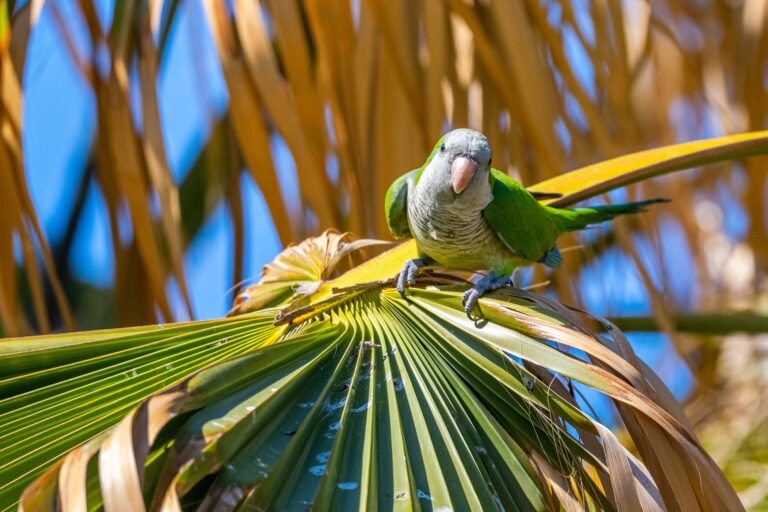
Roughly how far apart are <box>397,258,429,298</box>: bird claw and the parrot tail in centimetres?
63

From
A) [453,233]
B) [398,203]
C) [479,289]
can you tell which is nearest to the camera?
[479,289]

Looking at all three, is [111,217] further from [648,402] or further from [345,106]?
[648,402]

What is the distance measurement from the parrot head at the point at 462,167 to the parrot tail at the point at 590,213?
41cm

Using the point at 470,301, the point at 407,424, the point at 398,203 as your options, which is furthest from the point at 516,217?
the point at 407,424

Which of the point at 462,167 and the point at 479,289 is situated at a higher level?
the point at 462,167

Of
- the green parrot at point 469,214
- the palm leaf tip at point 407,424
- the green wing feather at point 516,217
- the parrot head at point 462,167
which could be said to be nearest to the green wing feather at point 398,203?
the green parrot at point 469,214

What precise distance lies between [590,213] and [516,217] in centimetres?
44

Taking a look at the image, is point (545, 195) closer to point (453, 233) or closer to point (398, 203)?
point (453, 233)

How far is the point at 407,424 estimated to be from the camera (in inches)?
60.6

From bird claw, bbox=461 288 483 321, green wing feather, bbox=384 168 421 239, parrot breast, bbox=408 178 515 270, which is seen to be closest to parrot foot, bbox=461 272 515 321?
bird claw, bbox=461 288 483 321

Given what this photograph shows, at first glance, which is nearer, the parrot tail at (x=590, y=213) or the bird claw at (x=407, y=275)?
the bird claw at (x=407, y=275)

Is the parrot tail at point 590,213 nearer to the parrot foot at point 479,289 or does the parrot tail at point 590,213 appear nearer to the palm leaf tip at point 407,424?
the parrot foot at point 479,289

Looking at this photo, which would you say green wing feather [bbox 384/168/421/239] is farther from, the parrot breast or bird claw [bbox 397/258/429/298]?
bird claw [bbox 397/258/429/298]

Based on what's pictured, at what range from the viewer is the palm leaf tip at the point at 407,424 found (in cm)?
129
